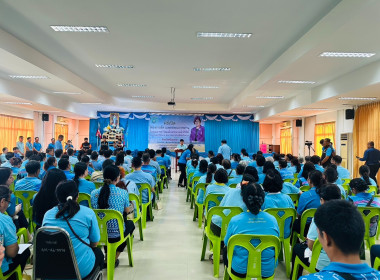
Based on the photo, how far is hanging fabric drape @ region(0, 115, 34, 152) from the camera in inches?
444

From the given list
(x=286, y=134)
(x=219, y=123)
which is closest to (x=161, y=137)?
(x=219, y=123)

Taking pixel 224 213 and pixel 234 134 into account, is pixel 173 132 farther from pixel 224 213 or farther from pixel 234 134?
pixel 224 213

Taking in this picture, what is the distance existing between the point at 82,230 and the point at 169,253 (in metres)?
1.88

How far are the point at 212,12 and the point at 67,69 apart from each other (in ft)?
17.4

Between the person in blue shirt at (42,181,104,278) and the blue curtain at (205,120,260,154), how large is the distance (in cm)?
1434

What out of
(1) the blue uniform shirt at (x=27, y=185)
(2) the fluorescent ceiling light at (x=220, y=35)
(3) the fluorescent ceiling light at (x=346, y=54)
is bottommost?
(1) the blue uniform shirt at (x=27, y=185)

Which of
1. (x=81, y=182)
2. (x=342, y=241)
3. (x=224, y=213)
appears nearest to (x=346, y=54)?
(x=224, y=213)

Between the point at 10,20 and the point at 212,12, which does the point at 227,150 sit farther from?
the point at 10,20

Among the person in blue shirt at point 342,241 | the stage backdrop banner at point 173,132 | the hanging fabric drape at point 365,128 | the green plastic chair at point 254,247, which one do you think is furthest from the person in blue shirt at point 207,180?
the stage backdrop banner at point 173,132

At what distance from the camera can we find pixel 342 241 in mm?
1154

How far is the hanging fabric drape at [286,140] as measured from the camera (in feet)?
52.2

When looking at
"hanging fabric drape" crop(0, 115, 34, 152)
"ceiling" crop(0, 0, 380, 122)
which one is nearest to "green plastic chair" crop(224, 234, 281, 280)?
"ceiling" crop(0, 0, 380, 122)

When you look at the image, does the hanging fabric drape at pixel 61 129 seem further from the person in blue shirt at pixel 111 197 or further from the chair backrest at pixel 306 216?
the chair backrest at pixel 306 216

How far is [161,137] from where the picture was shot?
1628 centimetres
